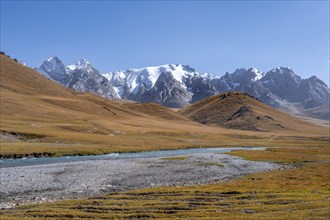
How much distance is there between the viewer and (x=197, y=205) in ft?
104

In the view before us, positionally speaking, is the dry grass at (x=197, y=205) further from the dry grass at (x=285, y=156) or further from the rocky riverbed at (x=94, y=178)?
the dry grass at (x=285, y=156)

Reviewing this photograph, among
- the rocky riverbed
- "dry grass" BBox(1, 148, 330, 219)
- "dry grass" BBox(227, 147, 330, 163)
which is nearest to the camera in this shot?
"dry grass" BBox(1, 148, 330, 219)

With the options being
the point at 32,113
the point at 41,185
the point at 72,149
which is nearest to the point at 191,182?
the point at 41,185

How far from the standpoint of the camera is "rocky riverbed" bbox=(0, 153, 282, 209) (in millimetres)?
41028

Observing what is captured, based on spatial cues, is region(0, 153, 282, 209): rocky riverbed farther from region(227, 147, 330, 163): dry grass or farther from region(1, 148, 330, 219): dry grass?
region(227, 147, 330, 163): dry grass

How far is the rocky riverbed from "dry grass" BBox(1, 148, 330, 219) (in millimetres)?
6408

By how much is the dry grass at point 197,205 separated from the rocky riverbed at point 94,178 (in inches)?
252

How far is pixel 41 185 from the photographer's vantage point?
46531mm

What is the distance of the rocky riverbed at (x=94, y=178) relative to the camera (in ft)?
135

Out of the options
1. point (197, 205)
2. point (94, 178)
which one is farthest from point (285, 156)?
→ point (197, 205)

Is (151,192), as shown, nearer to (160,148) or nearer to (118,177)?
(118,177)

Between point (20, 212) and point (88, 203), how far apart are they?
619cm

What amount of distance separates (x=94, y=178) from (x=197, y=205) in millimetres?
25810

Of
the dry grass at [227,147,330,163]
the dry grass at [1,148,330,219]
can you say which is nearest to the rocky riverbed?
the dry grass at [1,148,330,219]
